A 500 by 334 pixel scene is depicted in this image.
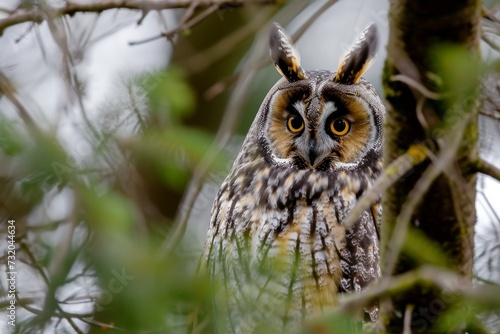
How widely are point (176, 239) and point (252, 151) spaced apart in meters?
1.29

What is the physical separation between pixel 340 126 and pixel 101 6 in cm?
93

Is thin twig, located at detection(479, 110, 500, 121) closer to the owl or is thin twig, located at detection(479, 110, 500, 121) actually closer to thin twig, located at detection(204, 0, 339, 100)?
thin twig, located at detection(204, 0, 339, 100)

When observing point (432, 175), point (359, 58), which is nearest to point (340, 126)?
point (359, 58)

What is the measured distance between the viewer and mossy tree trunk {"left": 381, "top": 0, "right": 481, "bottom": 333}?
158 centimetres

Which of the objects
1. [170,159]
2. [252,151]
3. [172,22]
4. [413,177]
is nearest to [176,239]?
[170,159]

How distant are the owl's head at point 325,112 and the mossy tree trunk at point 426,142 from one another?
0.98m

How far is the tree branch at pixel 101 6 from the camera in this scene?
228cm

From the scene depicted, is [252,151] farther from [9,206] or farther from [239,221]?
[9,206]

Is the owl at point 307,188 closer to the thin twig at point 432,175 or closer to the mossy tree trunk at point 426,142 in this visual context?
the mossy tree trunk at point 426,142

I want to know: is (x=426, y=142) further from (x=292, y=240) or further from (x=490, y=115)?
Result: (x=292, y=240)

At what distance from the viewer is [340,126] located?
2.80 m

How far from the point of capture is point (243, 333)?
228 centimetres

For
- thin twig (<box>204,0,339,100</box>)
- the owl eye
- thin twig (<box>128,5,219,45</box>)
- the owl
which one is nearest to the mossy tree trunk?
thin twig (<box>204,0,339,100</box>)

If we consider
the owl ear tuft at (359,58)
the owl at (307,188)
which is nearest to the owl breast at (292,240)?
the owl at (307,188)
